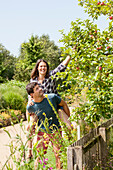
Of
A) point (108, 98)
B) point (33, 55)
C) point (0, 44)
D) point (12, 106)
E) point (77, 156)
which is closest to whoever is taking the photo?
point (77, 156)

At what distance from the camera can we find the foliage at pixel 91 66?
3449 mm

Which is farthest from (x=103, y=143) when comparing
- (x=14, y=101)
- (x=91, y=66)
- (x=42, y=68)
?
(x=14, y=101)

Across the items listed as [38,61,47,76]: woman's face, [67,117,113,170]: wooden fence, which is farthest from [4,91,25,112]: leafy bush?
[38,61,47,76]: woman's face

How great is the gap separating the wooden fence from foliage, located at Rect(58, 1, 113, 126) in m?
0.29

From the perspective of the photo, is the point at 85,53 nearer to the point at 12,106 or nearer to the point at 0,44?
the point at 12,106

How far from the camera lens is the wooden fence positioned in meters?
2.47

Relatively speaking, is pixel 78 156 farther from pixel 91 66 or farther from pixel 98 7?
pixel 98 7

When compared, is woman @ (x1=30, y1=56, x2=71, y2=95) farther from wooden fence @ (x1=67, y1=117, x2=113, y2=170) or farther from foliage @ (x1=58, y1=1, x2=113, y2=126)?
wooden fence @ (x1=67, y1=117, x2=113, y2=170)

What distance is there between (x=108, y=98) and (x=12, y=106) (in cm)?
785

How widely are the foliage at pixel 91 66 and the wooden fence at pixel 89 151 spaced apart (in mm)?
285

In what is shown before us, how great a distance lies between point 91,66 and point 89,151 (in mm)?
1397

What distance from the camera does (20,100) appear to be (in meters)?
11.1

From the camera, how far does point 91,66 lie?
3.85 m

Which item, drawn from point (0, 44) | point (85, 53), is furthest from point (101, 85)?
point (0, 44)
